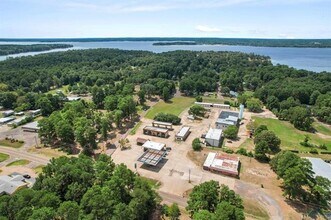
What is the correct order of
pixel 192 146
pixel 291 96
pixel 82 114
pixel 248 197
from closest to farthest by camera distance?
pixel 248 197 → pixel 192 146 → pixel 82 114 → pixel 291 96

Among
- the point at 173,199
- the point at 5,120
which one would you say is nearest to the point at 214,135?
the point at 173,199

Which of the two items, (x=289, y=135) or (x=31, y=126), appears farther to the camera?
(x=31, y=126)

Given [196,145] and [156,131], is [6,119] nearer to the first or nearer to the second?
[156,131]

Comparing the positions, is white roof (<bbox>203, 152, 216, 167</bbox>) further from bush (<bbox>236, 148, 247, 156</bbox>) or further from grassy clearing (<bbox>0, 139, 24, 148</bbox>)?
grassy clearing (<bbox>0, 139, 24, 148</bbox>)

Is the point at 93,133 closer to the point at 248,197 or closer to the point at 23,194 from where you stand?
the point at 23,194

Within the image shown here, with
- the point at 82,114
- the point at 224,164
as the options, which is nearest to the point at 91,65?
the point at 82,114

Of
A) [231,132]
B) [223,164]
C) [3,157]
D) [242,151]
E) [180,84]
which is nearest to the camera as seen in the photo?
[223,164]
